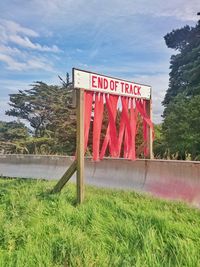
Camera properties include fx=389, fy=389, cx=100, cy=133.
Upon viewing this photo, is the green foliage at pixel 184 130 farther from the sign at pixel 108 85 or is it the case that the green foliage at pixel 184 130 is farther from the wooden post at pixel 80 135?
the wooden post at pixel 80 135

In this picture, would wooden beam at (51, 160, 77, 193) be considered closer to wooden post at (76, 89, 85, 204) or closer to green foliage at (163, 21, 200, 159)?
wooden post at (76, 89, 85, 204)

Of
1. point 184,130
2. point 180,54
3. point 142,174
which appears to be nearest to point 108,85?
point 142,174

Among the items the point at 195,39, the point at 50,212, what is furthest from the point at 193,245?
the point at 195,39

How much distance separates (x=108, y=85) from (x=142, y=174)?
1841mm

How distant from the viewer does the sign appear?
6875mm

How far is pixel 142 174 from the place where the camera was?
7.52 meters

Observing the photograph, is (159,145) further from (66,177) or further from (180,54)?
(180,54)

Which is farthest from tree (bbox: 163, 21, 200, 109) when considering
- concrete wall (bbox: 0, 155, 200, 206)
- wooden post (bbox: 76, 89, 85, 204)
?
wooden post (bbox: 76, 89, 85, 204)

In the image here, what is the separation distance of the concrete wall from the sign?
1.46 m

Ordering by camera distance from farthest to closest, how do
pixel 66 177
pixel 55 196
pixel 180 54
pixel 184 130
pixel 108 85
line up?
pixel 180 54 < pixel 184 130 < pixel 108 85 < pixel 66 177 < pixel 55 196

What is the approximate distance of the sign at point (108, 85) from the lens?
6875mm

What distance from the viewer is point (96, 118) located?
7.39 metres

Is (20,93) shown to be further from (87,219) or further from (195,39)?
(87,219)

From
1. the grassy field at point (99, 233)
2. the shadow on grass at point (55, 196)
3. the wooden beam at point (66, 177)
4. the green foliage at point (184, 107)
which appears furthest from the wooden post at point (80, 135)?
the green foliage at point (184, 107)
